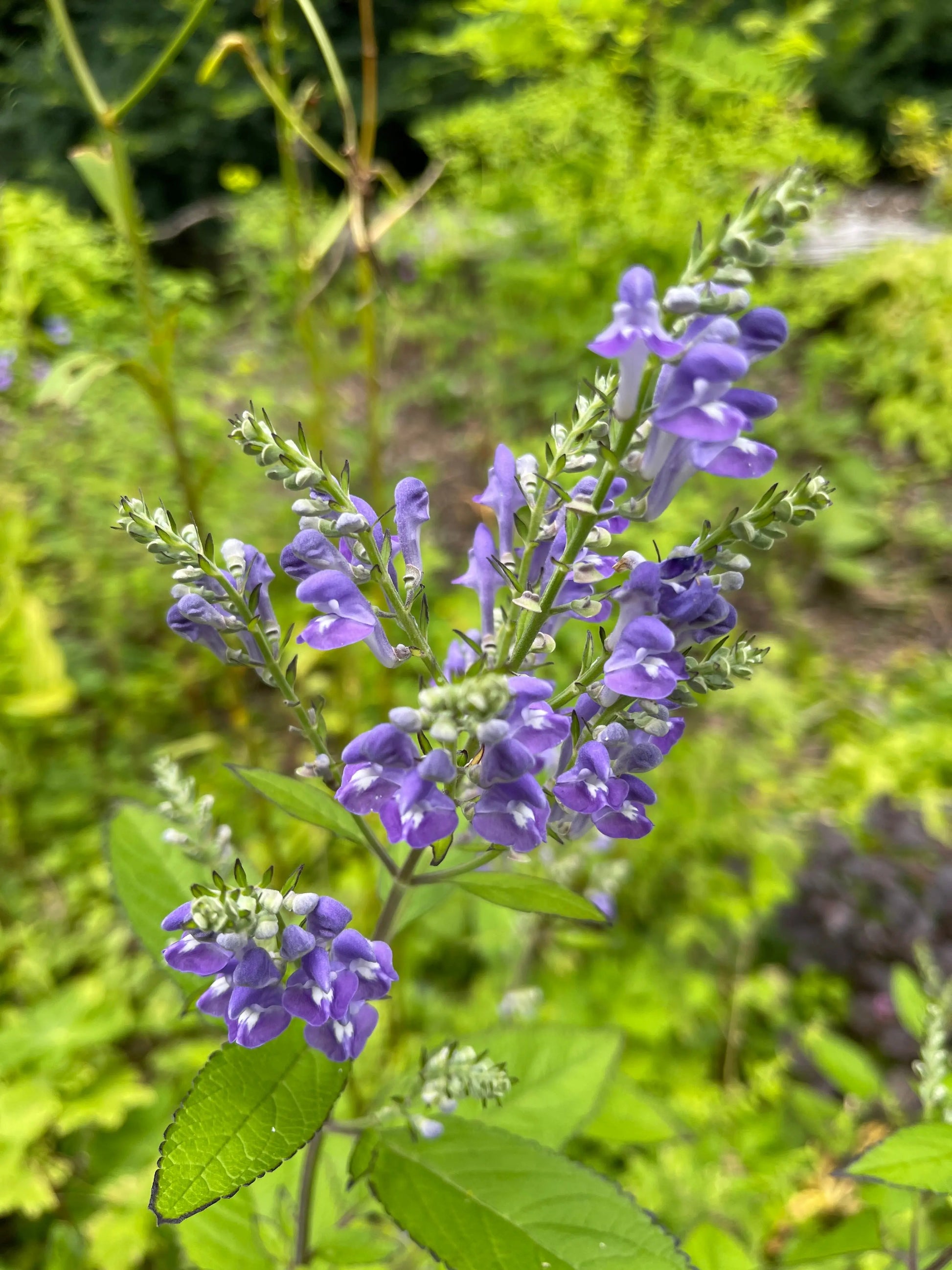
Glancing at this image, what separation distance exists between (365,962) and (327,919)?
87 millimetres

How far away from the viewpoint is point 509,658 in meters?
0.88

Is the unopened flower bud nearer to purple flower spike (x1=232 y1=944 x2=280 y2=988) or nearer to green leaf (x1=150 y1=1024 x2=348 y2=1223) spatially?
purple flower spike (x1=232 y1=944 x2=280 y2=988)

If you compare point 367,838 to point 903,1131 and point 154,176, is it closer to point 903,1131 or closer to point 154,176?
point 903,1131

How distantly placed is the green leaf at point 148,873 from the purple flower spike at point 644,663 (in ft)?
2.57

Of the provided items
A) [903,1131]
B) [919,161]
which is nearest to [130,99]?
[903,1131]

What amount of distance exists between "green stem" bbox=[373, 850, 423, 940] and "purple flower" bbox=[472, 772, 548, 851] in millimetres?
167

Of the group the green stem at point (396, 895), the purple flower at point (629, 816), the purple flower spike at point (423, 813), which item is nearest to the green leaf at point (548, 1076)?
the green stem at point (396, 895)

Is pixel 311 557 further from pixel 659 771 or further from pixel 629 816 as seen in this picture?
pixel 659 771

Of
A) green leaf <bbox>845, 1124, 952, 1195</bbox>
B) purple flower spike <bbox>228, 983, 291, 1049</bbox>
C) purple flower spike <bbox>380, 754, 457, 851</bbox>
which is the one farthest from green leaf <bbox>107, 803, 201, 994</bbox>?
green leaf <bbox>845, 1124, 952, 1195</bbox>

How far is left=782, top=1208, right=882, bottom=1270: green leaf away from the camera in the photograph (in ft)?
3.98

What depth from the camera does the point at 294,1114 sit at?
85 centimetres

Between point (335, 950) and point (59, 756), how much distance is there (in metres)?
3.13

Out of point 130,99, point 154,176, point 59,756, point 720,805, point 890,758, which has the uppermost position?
point 130,99

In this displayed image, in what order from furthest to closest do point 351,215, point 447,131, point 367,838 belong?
point 447,131, point 351,215, point 367,838
